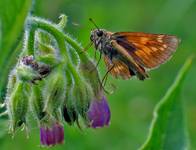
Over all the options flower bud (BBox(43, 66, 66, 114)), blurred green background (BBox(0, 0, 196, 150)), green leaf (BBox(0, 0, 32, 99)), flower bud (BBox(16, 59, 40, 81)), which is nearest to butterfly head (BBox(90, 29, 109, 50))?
flower bud (BBox(43, 66, 66, 114))

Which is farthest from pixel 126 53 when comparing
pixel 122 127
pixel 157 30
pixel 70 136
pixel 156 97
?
pixel 157 30

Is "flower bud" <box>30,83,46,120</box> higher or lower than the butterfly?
lower

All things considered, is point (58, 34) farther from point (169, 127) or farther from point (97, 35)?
point (169, 127)

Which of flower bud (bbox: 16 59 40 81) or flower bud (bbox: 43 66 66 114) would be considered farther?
flower bud (bbox: 43 66 66 114)

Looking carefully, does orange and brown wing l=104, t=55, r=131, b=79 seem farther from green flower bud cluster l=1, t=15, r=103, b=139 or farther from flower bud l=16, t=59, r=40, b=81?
flower bud l=16, t=59, r=40, b=81

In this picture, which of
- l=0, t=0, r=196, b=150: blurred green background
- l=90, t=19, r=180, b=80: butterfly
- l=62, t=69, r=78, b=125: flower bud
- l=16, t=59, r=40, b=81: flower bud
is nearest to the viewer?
l=16, t=59, r=40, b=81: flower bud

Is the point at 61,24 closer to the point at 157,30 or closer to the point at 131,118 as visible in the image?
the point at 131,118
